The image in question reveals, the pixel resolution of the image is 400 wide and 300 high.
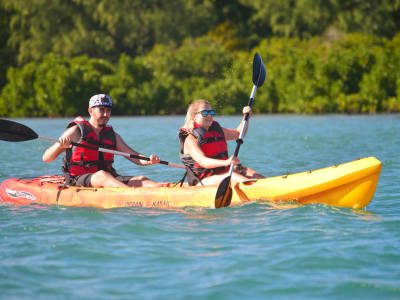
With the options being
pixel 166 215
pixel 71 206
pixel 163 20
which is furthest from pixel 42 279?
pixel 163 20

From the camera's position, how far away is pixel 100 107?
5832 millimetres

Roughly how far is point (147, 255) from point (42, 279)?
0.74 meters

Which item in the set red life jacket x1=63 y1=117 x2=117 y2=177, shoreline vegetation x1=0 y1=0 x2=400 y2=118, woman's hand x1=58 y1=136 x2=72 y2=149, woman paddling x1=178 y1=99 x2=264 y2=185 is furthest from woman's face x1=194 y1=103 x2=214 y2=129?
shoreline vegetation x1=0 y1=0 x2=400 y2=118

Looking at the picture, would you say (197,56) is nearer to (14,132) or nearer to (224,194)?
(14,132)

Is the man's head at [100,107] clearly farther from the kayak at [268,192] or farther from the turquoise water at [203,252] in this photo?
the turquoise water at [203,252]

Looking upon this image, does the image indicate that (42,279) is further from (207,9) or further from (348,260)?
(207,9)

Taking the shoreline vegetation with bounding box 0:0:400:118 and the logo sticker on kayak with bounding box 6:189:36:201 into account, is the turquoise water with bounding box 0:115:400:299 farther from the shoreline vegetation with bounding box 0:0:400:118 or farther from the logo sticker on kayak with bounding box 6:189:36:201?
the shoreline vegetation with bounding box 0:0:400:118

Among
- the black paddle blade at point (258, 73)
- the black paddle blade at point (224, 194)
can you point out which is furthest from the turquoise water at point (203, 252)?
the black paddle blade at point (258, 73)

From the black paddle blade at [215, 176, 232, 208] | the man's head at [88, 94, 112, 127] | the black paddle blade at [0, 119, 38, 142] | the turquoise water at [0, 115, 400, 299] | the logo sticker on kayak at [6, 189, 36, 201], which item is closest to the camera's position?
the turquoise water at [0, 115, 400, 299]

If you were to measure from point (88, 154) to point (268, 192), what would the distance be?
5.79ft

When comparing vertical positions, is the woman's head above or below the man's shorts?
above

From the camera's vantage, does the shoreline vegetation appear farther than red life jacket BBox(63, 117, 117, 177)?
Yes

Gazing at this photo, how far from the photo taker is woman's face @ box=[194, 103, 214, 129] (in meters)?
5.64

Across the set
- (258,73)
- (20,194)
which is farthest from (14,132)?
(258,73)
